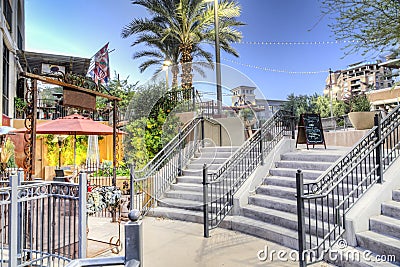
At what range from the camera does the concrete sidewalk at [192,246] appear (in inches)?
143

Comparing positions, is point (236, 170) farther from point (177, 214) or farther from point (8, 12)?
point (8, 12)

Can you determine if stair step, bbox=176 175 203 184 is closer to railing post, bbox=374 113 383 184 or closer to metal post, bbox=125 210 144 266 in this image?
railing post, bbox=374 113 383 184

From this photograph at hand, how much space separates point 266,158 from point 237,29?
7894 millimetres

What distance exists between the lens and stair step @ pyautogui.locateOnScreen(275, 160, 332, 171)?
5.16 metres

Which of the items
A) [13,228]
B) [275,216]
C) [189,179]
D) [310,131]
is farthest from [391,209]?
[13,228]

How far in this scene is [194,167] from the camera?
6.43m

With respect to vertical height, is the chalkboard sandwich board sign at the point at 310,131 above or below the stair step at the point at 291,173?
above

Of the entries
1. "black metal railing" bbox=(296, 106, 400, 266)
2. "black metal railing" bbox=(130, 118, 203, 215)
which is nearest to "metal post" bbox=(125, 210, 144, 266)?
"black metal railing" bbox=(296, 106, 400, 266)

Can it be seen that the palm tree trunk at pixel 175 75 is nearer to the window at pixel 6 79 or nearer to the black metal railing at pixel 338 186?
the black metal railing at pixel 338 186

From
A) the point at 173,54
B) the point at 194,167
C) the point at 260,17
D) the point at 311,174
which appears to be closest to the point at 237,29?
the point at 173,54

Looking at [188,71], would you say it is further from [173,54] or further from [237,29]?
[237,29]

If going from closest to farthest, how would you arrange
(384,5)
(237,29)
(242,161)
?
(384,5)
(242,161)
(237,29)

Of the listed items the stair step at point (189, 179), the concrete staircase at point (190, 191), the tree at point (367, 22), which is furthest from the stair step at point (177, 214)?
the tree at point (367, 22)

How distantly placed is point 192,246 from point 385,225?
246cm
